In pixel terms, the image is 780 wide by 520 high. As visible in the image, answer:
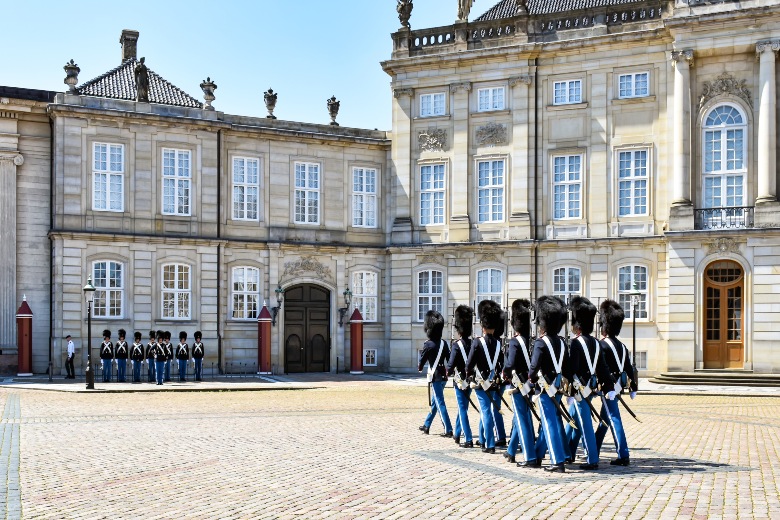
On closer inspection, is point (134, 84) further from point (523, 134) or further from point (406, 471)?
point (406, 471)

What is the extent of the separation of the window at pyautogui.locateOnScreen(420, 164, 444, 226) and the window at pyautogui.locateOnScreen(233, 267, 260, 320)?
6.52 m

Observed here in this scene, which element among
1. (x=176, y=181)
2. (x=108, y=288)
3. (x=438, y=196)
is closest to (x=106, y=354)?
(x=108, y=288)

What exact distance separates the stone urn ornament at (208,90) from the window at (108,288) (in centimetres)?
662

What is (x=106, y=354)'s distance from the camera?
111 feet

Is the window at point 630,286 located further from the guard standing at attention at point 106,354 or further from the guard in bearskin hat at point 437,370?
the guard in bearskin hat at point 437,370

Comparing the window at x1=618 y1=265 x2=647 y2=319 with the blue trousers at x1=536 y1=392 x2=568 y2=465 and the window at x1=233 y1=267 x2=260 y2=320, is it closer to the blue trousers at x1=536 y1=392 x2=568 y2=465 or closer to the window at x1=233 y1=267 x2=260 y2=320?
the window at x1=233 y1=267 x2=260 y2=320

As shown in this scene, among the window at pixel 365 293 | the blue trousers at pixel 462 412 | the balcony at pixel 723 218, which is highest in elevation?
the balcony at pixel 723 218

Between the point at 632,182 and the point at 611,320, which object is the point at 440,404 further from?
the point at 632,182

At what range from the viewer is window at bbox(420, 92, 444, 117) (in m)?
39.5

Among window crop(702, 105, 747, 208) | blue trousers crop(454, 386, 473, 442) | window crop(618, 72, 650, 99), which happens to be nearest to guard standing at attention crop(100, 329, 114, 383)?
window crop(618, 72, 650, 99)

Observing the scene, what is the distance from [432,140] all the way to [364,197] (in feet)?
11.7

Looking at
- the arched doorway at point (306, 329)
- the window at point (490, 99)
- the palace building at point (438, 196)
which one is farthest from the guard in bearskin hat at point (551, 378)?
the arched doorway at point (306, 329)

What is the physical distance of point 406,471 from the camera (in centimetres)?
1288

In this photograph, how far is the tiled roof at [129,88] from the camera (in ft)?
123
